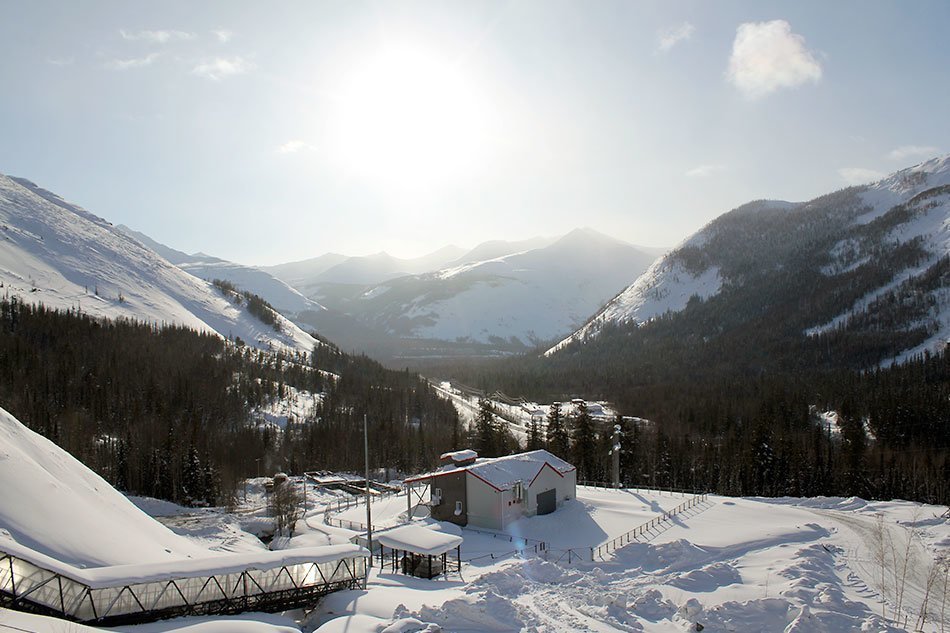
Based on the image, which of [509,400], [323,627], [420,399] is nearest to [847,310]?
[509,400]

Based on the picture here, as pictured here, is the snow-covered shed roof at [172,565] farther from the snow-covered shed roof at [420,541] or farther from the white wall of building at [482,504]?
the white wall of building at [482,504]

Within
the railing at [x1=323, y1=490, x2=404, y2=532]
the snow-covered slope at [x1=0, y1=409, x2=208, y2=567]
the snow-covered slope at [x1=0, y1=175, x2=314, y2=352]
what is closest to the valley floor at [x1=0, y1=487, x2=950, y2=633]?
the railing at [x1=323, y1=490, x2=404, y2=532]

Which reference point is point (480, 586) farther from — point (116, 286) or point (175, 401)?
point (116, 286)

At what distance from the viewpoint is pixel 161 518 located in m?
58.7

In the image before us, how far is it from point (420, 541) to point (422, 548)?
99 centimetres

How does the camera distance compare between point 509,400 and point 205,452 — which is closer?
point 205,452

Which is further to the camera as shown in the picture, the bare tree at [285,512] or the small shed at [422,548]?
the bare tree at [285,512]

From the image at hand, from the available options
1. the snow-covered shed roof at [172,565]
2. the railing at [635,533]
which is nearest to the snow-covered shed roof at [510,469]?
the railing at [635,533]

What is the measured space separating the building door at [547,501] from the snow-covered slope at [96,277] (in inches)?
4832

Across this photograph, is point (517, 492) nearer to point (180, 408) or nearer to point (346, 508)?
point (346, 508)

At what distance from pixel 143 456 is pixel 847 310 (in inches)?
7758

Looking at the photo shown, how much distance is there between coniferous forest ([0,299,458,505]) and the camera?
228 feet

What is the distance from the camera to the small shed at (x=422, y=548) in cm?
3084

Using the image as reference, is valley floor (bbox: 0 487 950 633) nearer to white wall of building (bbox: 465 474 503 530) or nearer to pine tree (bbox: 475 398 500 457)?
white wall of building (bbox: 465 474 503 530)
